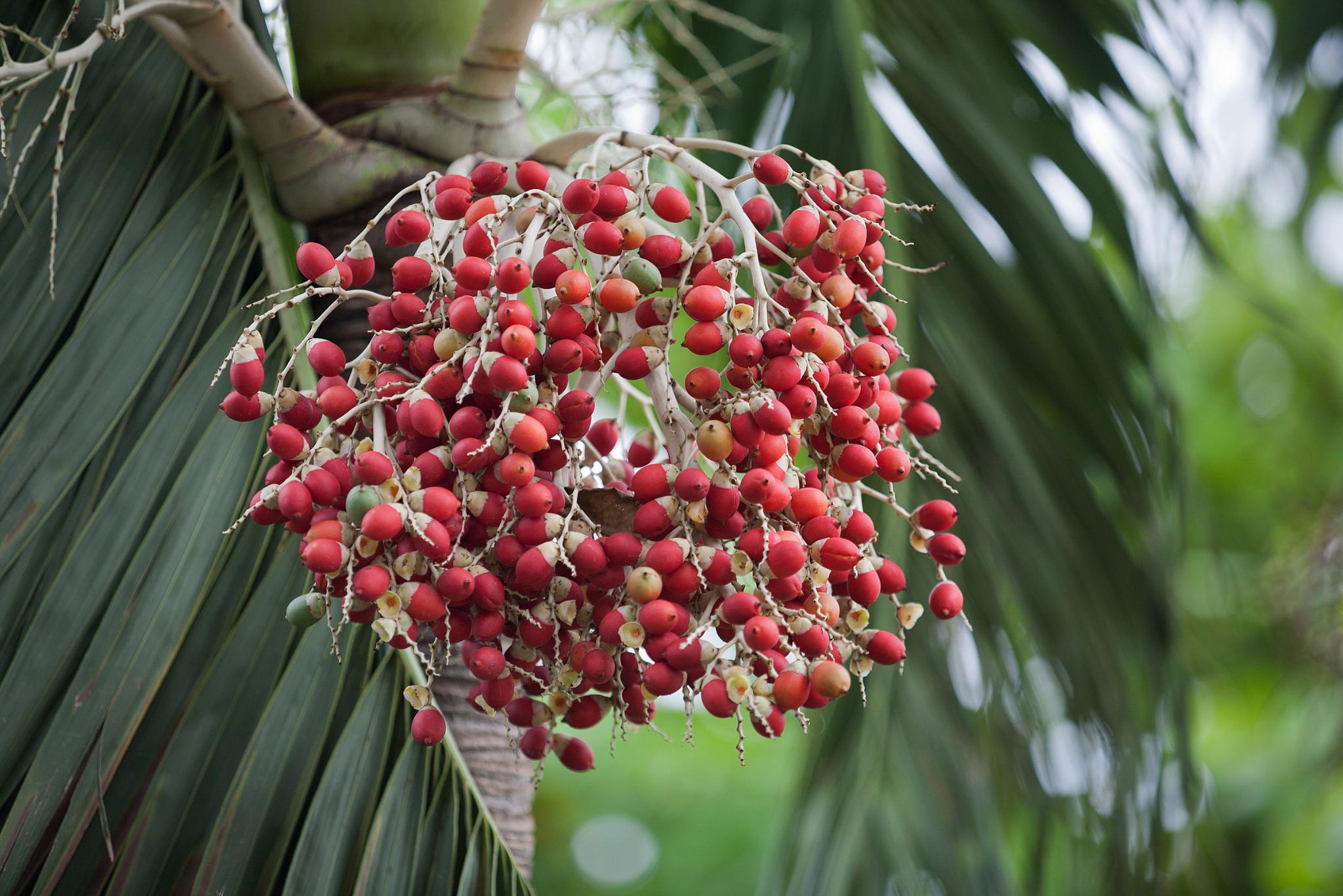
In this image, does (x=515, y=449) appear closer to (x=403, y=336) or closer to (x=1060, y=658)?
(x=403, y=336)

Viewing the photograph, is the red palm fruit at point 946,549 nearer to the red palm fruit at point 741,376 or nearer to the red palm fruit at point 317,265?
the red palm fruit at point 741,376

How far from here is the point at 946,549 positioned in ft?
2.60

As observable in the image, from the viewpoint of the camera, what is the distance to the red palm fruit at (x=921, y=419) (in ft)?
2.75

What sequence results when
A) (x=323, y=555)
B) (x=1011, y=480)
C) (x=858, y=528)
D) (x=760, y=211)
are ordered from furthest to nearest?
(x=1011, y=480)
(x=760, y=211)
(x=858, y=528)
(x=323, y=555)

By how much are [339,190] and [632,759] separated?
368 centimetres

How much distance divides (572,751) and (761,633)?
25 centimetres

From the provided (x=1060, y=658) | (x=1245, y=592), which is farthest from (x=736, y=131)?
(x=1245, y=592)

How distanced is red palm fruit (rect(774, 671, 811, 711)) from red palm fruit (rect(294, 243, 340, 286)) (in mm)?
377

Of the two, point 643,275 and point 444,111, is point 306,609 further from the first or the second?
point 444,111

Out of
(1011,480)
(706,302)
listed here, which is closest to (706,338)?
(706,302)

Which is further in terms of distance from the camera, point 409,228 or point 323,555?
point 409,228

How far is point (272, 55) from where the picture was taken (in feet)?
3.53

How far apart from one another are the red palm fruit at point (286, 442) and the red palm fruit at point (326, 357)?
0.05 metres

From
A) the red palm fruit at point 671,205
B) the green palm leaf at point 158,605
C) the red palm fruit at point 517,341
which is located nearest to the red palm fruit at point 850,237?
the red palm fruit at point 671,205
